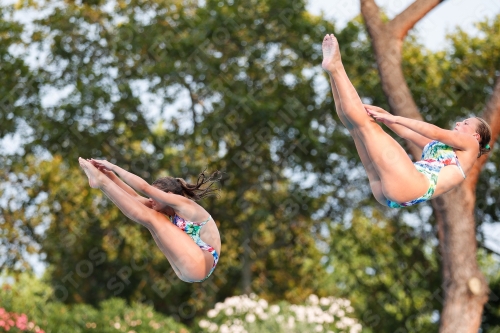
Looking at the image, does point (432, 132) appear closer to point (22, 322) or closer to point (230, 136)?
point (22, 322)

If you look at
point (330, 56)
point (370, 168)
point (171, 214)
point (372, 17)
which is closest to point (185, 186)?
point (171, 214)

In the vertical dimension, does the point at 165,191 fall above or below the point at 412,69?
above

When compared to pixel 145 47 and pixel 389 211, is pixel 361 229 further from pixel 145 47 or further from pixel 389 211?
pixel 145 47

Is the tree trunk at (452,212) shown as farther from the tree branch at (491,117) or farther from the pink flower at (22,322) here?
the pink flower at (22,322)

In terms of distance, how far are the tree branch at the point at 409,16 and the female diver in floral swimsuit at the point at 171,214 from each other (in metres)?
4.78

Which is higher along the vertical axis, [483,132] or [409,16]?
[483,132]

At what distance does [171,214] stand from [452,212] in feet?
15.4

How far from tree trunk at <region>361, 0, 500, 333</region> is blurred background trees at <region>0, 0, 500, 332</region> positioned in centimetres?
372

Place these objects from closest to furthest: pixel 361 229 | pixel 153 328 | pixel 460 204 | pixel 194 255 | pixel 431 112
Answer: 1. pixel 194 255
2. pixel 460 204
3. pixel 153 328
4. pixel 431 112
5. pixel 361 229

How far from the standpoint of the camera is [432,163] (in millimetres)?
4484

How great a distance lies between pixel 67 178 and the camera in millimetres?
14000

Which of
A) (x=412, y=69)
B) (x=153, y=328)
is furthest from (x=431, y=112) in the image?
(x=153, y=328)

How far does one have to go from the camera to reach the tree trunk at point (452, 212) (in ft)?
27.5

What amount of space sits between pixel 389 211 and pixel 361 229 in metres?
0.72
